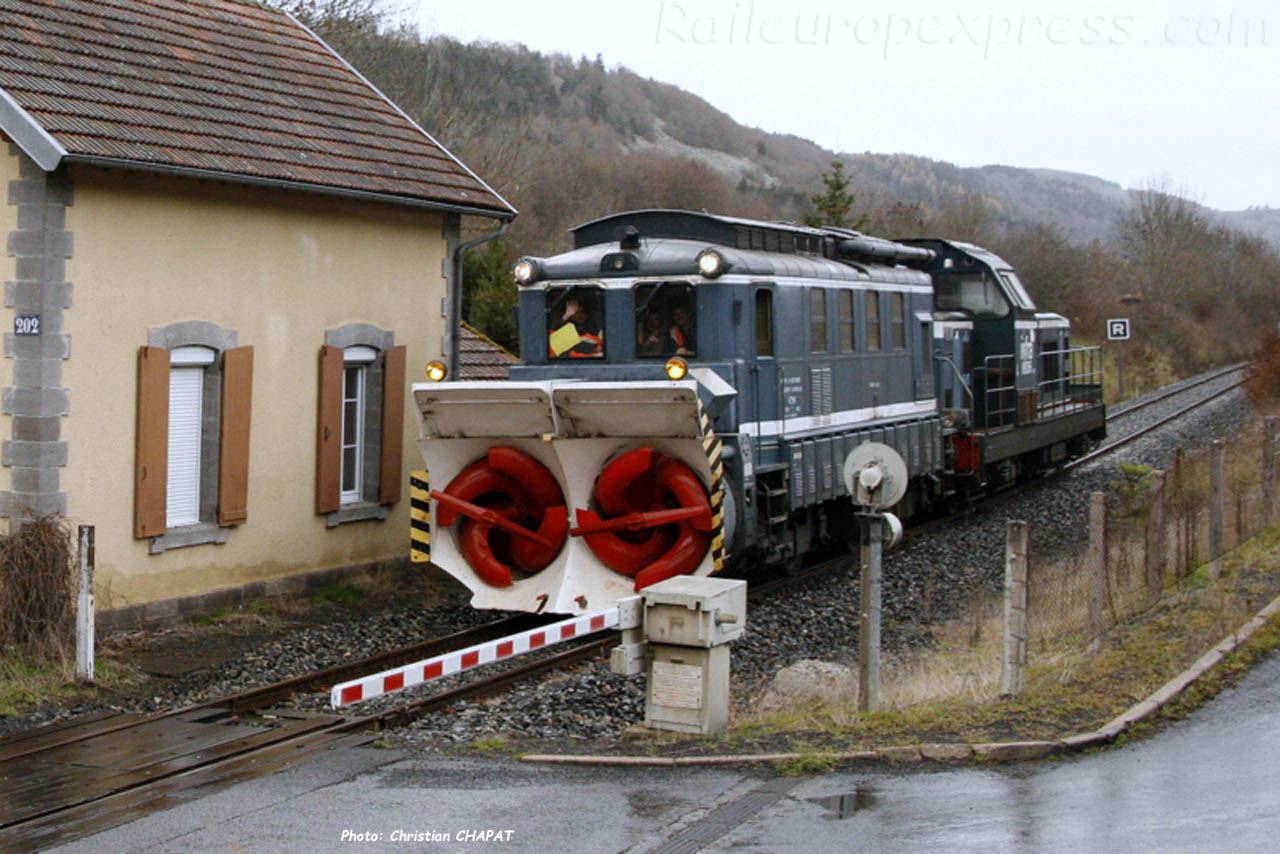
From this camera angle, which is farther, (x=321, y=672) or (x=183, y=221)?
(x=183, y=221)

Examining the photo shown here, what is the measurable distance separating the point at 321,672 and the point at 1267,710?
607 cm

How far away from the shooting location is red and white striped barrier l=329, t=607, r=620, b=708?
6895 millimetres

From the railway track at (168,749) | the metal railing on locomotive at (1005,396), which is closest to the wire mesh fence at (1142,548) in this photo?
the metal railing on locomotive at (1005,396)

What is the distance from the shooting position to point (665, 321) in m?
12.5

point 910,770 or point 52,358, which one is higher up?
point 52,358

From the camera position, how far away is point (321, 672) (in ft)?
32.7

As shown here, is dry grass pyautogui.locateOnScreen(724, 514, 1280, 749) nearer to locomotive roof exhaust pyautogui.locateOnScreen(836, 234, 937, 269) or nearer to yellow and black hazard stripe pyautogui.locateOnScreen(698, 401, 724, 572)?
yellow and black hazard stripe pyautogui.locateOnScreen(698, 401, 724, 572)

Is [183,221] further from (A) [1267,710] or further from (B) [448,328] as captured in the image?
(A) [1267,710]

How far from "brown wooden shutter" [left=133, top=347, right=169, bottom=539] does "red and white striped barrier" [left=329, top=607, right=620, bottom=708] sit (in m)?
4.40

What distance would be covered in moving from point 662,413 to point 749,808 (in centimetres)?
498

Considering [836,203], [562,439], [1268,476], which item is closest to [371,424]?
[562,439]

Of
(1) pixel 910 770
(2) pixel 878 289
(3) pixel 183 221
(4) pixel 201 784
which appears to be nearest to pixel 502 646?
(4) pixel 201 784

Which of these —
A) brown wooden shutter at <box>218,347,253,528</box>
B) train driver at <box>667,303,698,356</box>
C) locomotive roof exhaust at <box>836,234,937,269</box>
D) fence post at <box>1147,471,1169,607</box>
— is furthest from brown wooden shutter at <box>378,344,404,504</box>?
fence post at <box>1147,471,1169,607</box>

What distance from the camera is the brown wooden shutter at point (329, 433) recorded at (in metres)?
13.3
